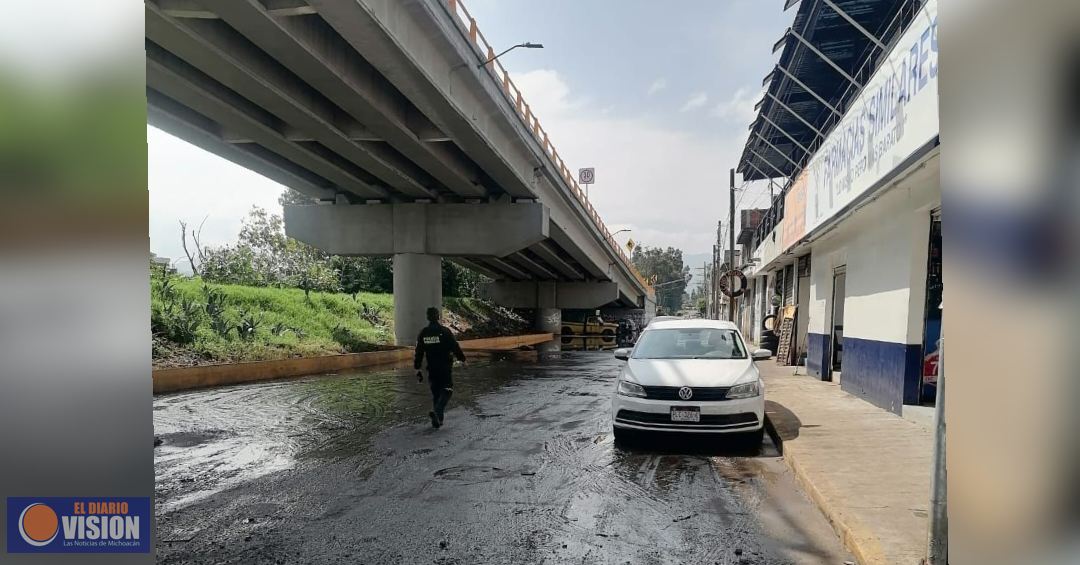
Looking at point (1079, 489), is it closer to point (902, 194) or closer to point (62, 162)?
point (62, 162)

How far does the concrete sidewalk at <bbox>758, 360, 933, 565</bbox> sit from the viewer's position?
3988mm

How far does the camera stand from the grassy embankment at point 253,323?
1429 cm

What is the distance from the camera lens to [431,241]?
2288cm

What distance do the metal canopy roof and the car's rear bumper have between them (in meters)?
5.85

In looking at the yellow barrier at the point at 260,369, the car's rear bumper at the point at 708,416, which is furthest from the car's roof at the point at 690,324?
the yellow barrier at the point at 260,369

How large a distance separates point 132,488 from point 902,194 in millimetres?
9912

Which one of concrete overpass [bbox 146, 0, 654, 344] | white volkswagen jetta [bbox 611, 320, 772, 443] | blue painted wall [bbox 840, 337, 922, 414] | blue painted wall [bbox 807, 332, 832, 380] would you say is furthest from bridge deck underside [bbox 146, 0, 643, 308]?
blue painted wall [bbox 840, 337, 922, 414]

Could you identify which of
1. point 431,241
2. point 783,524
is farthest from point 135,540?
point 431,241

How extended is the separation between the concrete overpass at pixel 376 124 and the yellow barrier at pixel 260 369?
371 cm

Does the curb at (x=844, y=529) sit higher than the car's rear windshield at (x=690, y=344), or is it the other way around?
the car's rear windshield at (x=690, y=344)

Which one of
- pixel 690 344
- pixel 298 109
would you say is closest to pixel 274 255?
pixel 298 109

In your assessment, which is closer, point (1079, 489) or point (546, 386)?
point (1079, 489)

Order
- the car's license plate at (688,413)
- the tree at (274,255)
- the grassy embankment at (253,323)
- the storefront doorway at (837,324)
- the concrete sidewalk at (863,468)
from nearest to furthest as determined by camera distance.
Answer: the concrete sidewalk at (863,468) → the car's license plate at (688,413) → the storefront doorway at (837,324) → the grassy embankment at (253,323) → the tree at (274,255)

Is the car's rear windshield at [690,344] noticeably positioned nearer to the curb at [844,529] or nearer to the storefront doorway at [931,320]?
the curb at [844,529]
